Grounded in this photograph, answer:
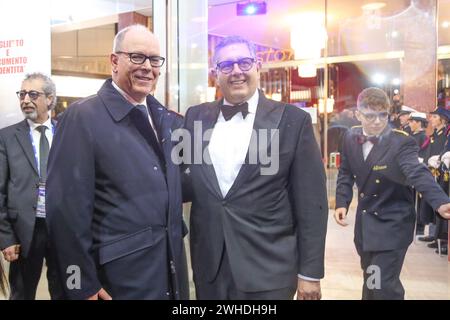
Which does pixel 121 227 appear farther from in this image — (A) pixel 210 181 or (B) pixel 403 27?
(B) pixel 403 27

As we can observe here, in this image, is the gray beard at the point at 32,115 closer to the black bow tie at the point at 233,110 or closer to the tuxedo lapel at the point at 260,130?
the black bow tie at the point at 233,110

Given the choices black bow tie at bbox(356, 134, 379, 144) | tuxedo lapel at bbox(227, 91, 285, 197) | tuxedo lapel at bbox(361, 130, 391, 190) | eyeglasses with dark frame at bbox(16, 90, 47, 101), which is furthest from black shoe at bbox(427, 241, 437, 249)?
eyeglasses with dark frame at bbox(16, 90, 47, 101)

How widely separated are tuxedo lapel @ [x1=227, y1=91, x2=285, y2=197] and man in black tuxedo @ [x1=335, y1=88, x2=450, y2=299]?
0.53 meters

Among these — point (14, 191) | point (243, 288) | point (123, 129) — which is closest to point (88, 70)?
point (14, 191)

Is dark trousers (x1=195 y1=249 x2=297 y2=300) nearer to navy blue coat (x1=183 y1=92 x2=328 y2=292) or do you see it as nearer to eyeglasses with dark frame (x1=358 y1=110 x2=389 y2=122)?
navy blue coat (x1=183 y1=92 x2=328 y2=292)

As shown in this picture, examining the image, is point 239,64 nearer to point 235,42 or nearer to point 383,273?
point 235,42

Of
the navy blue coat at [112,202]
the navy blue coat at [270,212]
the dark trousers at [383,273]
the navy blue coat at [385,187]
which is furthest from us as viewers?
the dark trousers at [383,273]

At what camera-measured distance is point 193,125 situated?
6.16 ft

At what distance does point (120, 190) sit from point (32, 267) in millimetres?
952

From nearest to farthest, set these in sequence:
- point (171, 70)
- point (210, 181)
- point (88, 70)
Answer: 1. point (210, 181)
2. point (88, 70)
3. point (171, 70)

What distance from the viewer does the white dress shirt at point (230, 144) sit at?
1768 mm

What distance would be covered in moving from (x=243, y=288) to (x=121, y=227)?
0.53 metres

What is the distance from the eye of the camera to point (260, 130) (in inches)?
69.1

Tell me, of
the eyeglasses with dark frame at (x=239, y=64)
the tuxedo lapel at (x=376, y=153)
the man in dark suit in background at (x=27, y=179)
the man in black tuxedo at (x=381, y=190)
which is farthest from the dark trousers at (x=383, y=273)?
the man in dark suit in background at (x=27, y=179)
